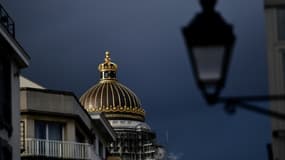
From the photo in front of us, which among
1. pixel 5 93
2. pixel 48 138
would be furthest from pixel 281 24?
pixel 48 138

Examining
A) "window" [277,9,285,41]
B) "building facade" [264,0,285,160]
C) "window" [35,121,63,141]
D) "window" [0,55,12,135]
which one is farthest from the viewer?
"window" [35,121,63,141]

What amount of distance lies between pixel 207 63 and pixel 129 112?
381ft

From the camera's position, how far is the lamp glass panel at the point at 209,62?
10758 mm

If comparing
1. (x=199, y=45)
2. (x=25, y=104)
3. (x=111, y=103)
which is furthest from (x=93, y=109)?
(x=199, y=45)

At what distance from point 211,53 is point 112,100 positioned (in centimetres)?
11527

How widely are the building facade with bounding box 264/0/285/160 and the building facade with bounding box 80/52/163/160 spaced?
8984 centimetres

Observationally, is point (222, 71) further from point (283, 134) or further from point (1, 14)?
point (1, 14)

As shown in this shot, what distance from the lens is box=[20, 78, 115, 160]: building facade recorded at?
52.5m

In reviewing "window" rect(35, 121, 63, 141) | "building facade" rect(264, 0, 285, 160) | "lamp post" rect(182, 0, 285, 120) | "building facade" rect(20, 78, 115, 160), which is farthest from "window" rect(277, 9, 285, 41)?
"window" rect(35, 121, 63, 141)

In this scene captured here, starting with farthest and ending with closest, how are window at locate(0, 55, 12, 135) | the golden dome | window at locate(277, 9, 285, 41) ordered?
1. the golden dome
2. window at locate(0, 55, 12, 135)
3. window at locate(277, 9, 285, 41)

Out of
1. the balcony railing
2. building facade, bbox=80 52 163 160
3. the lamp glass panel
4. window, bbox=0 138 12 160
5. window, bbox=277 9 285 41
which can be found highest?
building facade, bbox=80 52 163 160

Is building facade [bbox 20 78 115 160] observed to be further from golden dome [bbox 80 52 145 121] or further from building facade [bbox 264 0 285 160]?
golden dome [bbox 80 52 145 121]

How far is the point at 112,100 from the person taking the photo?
125938 millimetres

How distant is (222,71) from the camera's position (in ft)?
35.3
